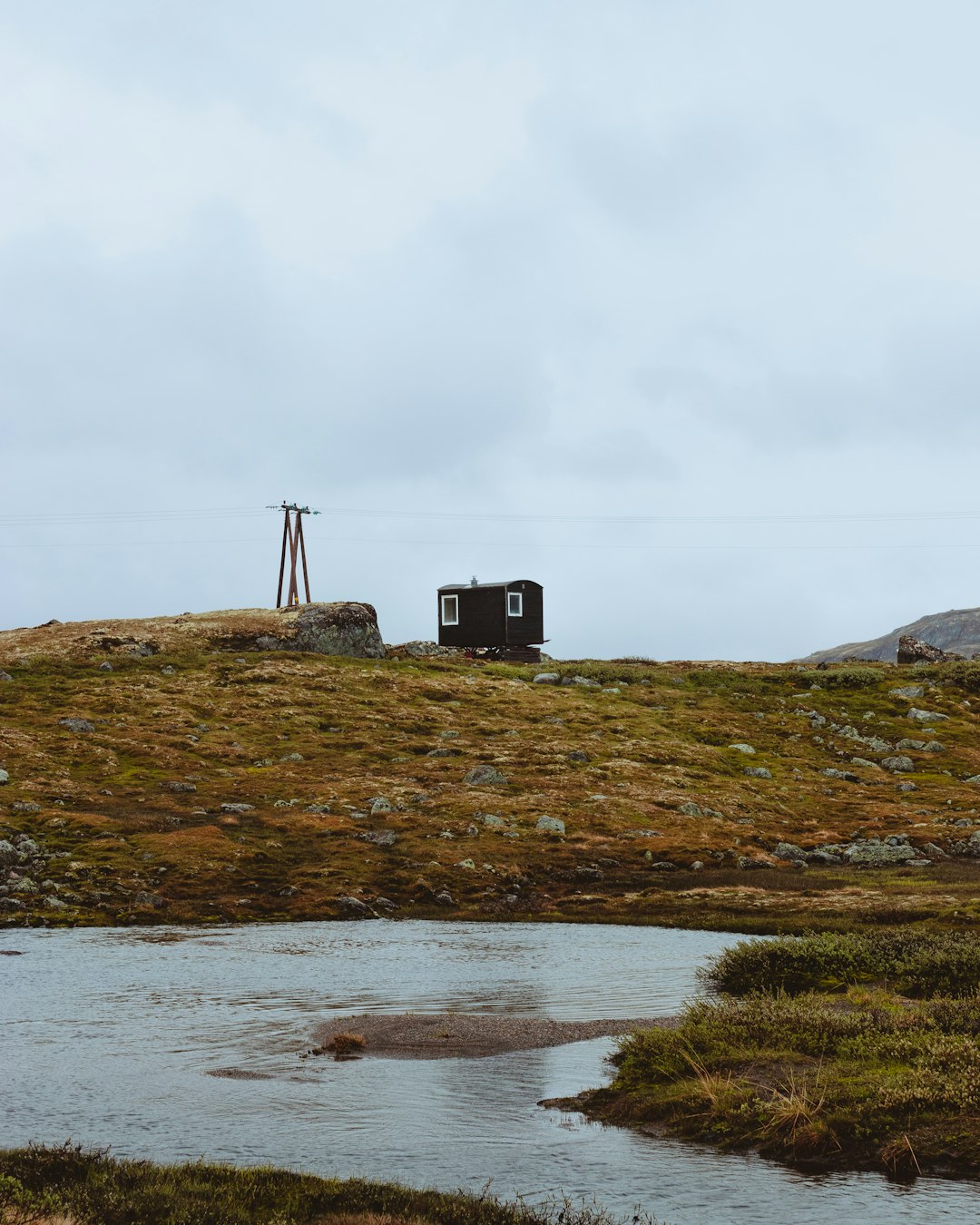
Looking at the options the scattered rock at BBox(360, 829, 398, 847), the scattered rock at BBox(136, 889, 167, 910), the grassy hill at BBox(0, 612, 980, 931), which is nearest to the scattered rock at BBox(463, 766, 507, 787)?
the grassy hill at BBox(0, 612, 980, 931)

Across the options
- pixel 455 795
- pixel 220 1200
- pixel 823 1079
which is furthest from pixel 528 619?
pixel 220 1200

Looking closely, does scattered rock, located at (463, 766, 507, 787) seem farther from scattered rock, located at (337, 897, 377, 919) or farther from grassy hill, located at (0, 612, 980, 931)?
scattered rock, located at (337, 897, 377, 919)

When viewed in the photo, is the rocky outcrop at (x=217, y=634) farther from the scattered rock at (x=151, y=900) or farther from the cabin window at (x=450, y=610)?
the scattered rock at (x=151, y=900)

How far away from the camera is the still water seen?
37.1 ft

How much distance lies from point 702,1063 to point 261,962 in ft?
43.6

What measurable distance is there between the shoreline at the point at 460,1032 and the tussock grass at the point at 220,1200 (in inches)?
237

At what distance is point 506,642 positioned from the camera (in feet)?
321

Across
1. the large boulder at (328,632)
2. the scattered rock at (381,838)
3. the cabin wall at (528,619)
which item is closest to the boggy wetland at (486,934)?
the scattered rock at (381,838)

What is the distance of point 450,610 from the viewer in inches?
3981

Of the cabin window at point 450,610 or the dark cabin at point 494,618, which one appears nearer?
the dark cabin at point 494,618

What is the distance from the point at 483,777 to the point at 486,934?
16986 mm

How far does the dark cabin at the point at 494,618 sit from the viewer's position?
9788cm

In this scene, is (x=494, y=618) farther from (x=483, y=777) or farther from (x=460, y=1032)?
(x=460, y=1032)

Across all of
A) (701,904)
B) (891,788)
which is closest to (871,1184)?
(701,904)
